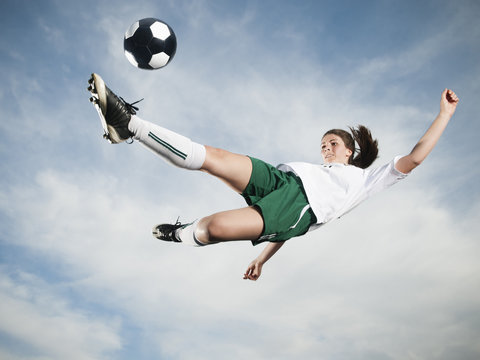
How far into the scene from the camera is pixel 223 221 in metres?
2.75

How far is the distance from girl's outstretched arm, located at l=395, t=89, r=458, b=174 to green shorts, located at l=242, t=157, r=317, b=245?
97 centimetres

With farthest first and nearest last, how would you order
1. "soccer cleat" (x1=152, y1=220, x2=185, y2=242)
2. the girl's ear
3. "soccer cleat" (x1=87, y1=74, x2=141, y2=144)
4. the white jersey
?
the girl's ear
"soccer cleat" (x1=152, y1=220, x2=185, y2=242)
the white jersey
"soccer cleat" (x1=87, y1=74, x2=141, y2=144)

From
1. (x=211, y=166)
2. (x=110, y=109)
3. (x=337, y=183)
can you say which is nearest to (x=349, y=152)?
(x=337, y=183)

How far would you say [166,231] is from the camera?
3.74 metres

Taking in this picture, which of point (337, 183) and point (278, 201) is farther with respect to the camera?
point (337, 183)

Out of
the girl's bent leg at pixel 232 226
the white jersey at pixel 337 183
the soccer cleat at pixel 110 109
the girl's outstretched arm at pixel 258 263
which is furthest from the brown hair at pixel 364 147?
the soccer cleat at pixel 110 109

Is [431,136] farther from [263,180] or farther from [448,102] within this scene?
[263,180]

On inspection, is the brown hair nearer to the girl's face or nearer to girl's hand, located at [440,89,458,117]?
the girl's face

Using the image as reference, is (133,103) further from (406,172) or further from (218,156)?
(406,172)

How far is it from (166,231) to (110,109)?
1.50 m

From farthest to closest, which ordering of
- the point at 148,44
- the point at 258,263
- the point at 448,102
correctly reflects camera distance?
the point at 258,263
the point at 148,44
the point at 448,102

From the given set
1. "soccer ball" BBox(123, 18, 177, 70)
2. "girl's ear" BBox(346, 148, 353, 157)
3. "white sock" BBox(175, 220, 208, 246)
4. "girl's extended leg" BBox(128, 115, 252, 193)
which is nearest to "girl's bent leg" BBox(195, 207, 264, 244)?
"white sock" BBox(175, 220, 208, 246)

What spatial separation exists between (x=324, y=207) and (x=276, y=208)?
55 cm

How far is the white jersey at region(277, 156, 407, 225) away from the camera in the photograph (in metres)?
3.27
